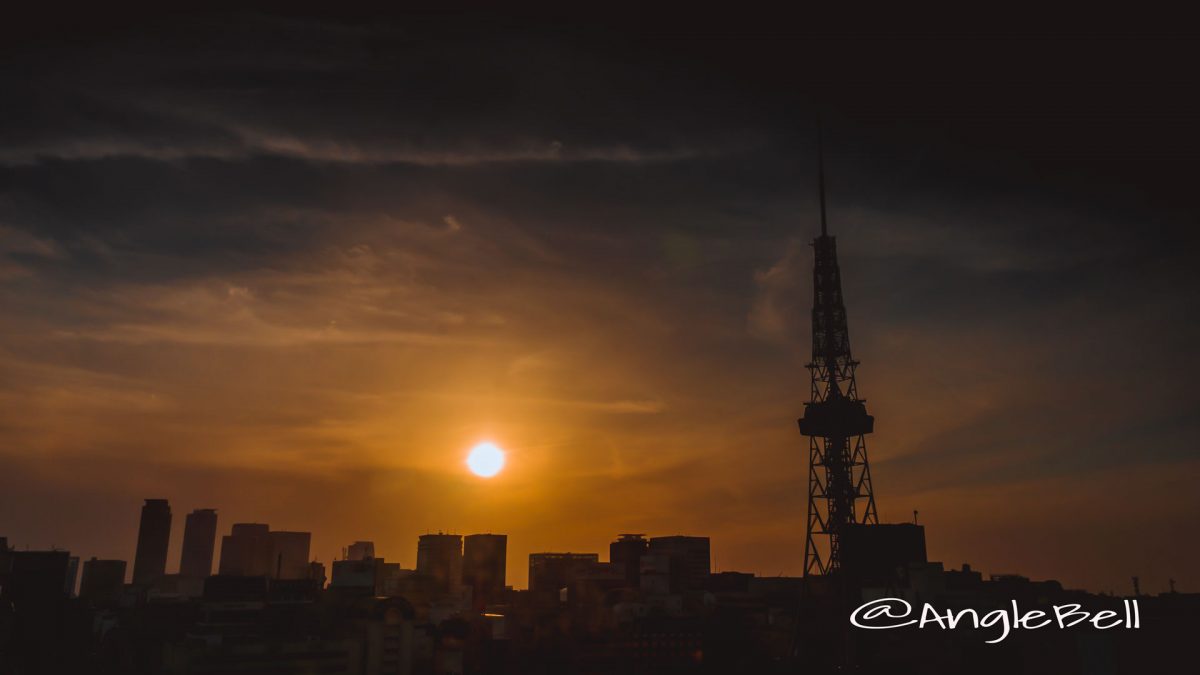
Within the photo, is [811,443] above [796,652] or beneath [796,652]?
above

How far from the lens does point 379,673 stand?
12500cm

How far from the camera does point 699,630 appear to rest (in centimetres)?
15250

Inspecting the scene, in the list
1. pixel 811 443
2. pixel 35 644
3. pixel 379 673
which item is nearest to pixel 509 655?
pixel 379 673

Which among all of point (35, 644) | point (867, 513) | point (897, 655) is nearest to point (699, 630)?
point (867, 513)

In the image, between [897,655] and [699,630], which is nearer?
[897,655]

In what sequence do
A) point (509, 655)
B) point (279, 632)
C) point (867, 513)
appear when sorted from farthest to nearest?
point (509, 655), point (279, 632), point (867, 513)

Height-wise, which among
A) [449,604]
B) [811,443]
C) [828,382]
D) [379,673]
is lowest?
[379,673]

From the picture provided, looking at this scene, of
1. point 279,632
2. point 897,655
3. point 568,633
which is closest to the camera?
point 897,655

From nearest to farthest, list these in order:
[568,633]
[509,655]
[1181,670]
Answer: [1181,670] < [509,655] < [568,633]

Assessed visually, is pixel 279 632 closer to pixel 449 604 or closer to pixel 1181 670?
pixel 449 604

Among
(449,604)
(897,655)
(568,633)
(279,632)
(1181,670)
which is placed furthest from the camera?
(449,604)

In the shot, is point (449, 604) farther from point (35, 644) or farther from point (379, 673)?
point (35, 644)

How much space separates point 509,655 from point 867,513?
7073 cm

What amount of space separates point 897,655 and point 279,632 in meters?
93.2
